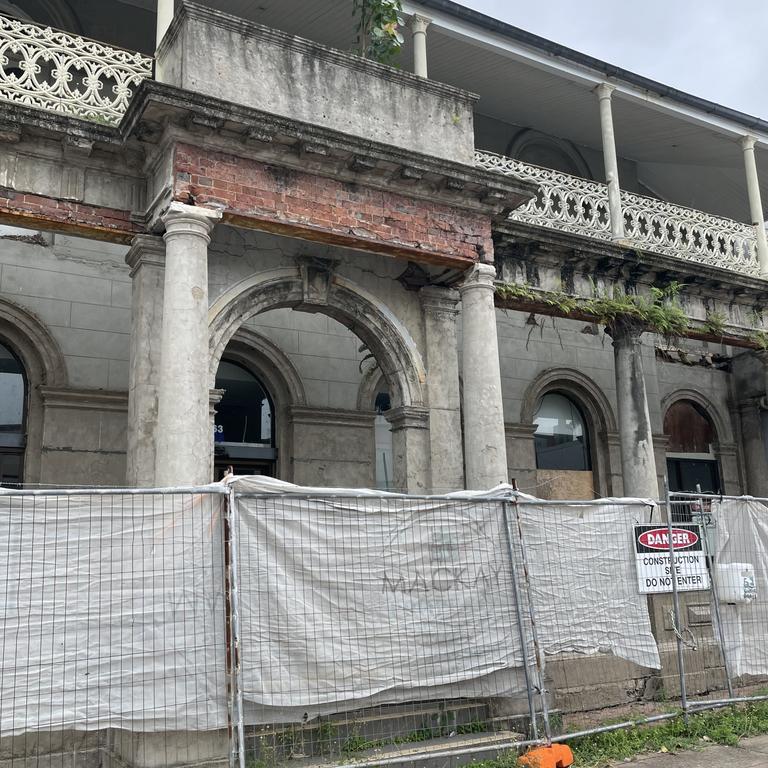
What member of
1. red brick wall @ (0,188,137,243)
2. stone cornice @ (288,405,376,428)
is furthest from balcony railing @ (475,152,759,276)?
red brick wall @ (0,188,137,243)

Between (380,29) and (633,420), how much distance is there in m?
6.56

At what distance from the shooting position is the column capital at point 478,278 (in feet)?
32.5

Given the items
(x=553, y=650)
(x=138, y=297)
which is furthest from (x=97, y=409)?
(x=553, y=650)

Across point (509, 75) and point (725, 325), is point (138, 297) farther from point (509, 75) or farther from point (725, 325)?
point (725, 325)

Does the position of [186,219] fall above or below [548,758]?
above

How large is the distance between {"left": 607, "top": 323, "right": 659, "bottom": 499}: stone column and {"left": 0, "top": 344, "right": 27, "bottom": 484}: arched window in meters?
8.36

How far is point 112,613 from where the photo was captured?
515cm

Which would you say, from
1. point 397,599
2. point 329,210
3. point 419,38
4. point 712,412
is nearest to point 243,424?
point 329,210

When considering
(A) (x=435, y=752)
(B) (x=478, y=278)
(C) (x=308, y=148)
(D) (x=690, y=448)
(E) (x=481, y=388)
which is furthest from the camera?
(D) (x=690, y=448)

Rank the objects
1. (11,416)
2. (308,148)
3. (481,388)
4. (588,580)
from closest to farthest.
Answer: (588,580) < (308,148) < (481,388) < (11,416)

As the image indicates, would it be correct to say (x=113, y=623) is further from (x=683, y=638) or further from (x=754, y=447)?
(x=754, y=447)

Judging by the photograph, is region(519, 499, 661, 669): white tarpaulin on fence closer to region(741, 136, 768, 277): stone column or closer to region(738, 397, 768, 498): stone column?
region(741, 136, 768, 277): stone column

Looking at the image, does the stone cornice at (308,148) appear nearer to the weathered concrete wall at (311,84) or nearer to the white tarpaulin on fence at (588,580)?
the weathered concrete wall at (311,84)

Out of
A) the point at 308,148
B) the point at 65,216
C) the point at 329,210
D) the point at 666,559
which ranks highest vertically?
the point at 308,148
